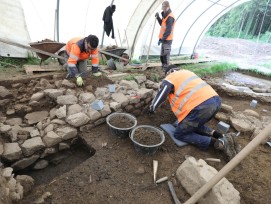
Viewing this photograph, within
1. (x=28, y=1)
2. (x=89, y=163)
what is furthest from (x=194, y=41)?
(x=89, y=163)

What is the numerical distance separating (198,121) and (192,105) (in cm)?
32

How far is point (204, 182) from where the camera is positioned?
2412mm

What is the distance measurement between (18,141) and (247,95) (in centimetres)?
607

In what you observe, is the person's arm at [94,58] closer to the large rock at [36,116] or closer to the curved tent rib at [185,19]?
the large rock at [36,116]

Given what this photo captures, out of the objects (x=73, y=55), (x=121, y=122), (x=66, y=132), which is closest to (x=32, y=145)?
(x=66, y=132)

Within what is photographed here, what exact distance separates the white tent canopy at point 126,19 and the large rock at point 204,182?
4636 mm

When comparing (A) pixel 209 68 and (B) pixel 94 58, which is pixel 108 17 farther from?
(A) pixel 209 68

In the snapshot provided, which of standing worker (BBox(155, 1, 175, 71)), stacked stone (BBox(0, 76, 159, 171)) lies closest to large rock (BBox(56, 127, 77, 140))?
stacked stone (BBox(0, 76, 159, 171))

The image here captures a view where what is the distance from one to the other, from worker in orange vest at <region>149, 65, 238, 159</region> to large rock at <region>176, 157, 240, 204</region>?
2.63 ft

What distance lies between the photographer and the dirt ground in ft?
8.52

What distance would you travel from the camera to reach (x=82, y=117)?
364cm

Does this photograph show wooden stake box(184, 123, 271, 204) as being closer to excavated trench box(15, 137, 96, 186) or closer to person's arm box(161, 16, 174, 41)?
excavated trench box(15, 137, 96, 186)

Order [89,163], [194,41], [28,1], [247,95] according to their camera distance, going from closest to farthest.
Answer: [89,163] → [28,1] → [247,95] → [194,41]

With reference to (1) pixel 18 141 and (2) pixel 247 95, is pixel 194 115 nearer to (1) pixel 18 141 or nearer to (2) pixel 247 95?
(1) pixel 18 141
